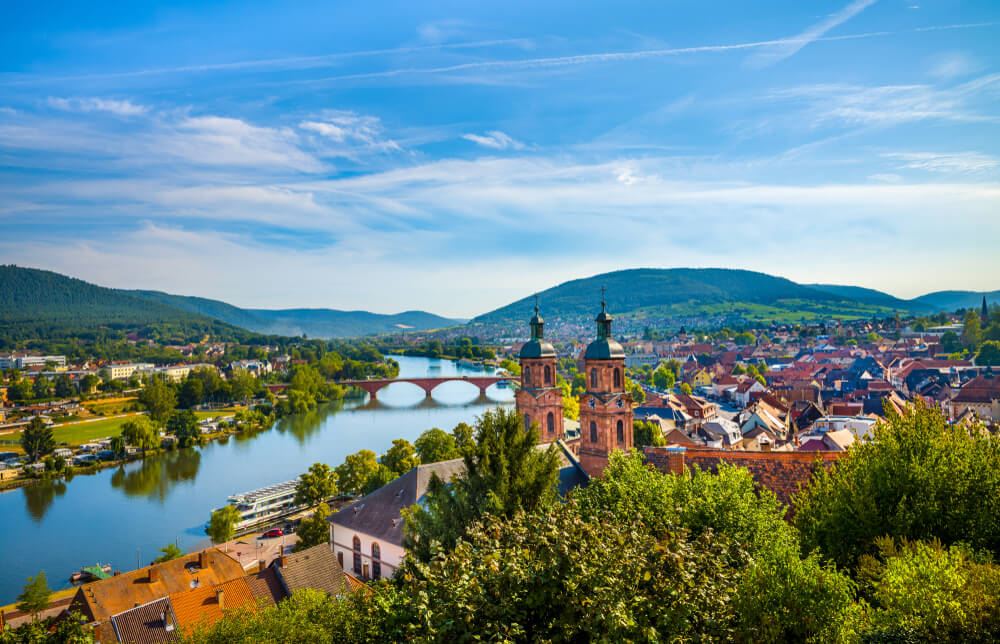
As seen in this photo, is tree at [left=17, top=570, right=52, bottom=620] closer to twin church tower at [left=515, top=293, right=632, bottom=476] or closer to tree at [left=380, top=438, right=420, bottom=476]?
tree at [left=380, top=438, right=420, bottom=476]

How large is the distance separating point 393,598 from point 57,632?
4377 mm

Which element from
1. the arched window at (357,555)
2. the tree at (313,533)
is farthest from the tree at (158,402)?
the arched window at (357,555)

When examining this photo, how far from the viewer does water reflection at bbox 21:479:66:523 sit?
113 ft

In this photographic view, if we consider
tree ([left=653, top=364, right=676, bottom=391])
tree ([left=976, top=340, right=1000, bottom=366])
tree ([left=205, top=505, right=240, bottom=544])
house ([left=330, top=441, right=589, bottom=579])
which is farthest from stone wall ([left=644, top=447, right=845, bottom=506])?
tree ([left=976, top=340, right=1000, bottom=366])

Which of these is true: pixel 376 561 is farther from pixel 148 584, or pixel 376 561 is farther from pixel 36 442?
pixel 36 442

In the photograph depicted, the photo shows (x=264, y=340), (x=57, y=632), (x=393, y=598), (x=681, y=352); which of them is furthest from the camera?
(x=264, y=340)

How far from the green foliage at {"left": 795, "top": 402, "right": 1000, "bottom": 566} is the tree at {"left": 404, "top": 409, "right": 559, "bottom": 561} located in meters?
3.99

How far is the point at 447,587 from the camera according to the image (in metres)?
5.79

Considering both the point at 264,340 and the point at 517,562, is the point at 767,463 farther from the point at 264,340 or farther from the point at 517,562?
the point at 264,340

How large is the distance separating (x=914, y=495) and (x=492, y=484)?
595 cm

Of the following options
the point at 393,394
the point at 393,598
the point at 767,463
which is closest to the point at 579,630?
the point at 393,598

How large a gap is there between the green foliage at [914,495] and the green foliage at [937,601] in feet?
6.62

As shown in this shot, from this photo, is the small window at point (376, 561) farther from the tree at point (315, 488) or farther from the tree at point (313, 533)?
the tree at point (315, 488)

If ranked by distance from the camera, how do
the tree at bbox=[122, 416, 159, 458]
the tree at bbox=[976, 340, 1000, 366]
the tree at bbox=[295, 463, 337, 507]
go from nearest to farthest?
the tree at bbox=[295, 463, 337, 507]
the tree at bbox=[122, 416, 159, 458]
the tree at bbox=[976, 340, 1000, 366]
